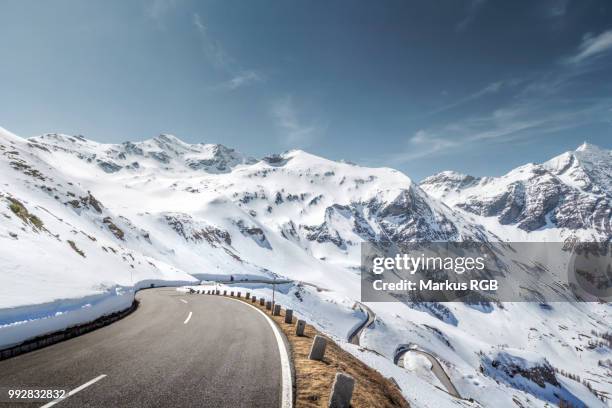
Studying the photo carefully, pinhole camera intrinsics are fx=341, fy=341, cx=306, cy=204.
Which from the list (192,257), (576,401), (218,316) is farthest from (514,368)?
(218,316)

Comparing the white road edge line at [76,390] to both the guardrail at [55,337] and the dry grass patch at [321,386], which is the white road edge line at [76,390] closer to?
the guardrail at [55,337]

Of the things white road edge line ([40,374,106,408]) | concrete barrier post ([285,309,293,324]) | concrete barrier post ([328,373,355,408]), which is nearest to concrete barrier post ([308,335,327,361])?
concrete barrier post ([328,373,355,408])

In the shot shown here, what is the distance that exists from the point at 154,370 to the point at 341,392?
15.0 feet

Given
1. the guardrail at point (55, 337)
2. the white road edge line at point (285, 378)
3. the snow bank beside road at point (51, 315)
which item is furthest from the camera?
the snow bank beside road at point (51, 315)

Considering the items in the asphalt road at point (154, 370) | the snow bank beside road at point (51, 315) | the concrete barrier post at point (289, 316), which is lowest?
the concrete barrier post at point (289, 316)

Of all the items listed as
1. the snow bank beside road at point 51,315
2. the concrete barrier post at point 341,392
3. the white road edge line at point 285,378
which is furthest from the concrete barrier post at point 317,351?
the snow bank beside road at point 51,315

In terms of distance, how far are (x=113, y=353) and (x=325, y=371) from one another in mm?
6017

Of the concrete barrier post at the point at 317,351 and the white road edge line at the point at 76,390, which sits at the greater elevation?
the white road edge line at the point at 76,390

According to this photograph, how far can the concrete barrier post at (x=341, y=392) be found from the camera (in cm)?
696

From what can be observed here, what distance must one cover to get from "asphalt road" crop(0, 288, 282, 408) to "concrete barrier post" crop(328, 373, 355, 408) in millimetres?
1142

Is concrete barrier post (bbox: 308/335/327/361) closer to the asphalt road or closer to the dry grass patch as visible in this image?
the dry grass patch

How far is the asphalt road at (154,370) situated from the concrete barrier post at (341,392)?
1142mm

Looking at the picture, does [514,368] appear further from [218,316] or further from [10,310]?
[10,310]

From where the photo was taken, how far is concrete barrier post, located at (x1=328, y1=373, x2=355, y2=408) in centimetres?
696
